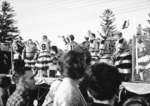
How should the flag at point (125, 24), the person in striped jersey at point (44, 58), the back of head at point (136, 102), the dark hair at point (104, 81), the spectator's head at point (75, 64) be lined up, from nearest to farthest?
1. the dark hair at point (104, 81)
2. the spectator's head at point (75, 64)
3. the back of head at point (136, 102)
4. the flag at point (125, 24)
5. the person in striped jersey at point (44, 58)

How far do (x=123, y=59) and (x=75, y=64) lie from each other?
631 centimetres

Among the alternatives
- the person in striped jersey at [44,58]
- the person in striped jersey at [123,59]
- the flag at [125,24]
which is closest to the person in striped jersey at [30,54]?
the person in striped jersey at [44,58]

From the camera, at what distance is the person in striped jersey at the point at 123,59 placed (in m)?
9.02

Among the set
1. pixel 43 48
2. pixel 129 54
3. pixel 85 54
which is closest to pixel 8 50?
pixel 43 48

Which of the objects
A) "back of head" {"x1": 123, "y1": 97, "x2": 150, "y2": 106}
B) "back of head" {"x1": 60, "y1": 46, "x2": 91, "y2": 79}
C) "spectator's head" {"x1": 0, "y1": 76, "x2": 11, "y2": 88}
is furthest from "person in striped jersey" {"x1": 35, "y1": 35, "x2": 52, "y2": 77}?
"back of head" {"x1": 60, "y1": 46, "x2": 91, "y2": 79}

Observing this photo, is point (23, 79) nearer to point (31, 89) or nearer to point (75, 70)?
point (31, 89)

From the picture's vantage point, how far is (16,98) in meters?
6.29

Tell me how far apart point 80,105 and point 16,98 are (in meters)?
3.77

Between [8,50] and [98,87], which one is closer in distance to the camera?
[98,87]

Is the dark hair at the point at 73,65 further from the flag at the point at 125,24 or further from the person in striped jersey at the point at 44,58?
the person in striped jersey at the point at 44,58

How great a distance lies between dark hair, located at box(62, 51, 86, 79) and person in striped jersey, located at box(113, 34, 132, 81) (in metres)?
5.80

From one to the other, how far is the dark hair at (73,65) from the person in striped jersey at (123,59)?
5.80m

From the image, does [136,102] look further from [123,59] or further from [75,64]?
[75,64]

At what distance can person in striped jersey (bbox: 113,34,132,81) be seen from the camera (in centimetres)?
902
